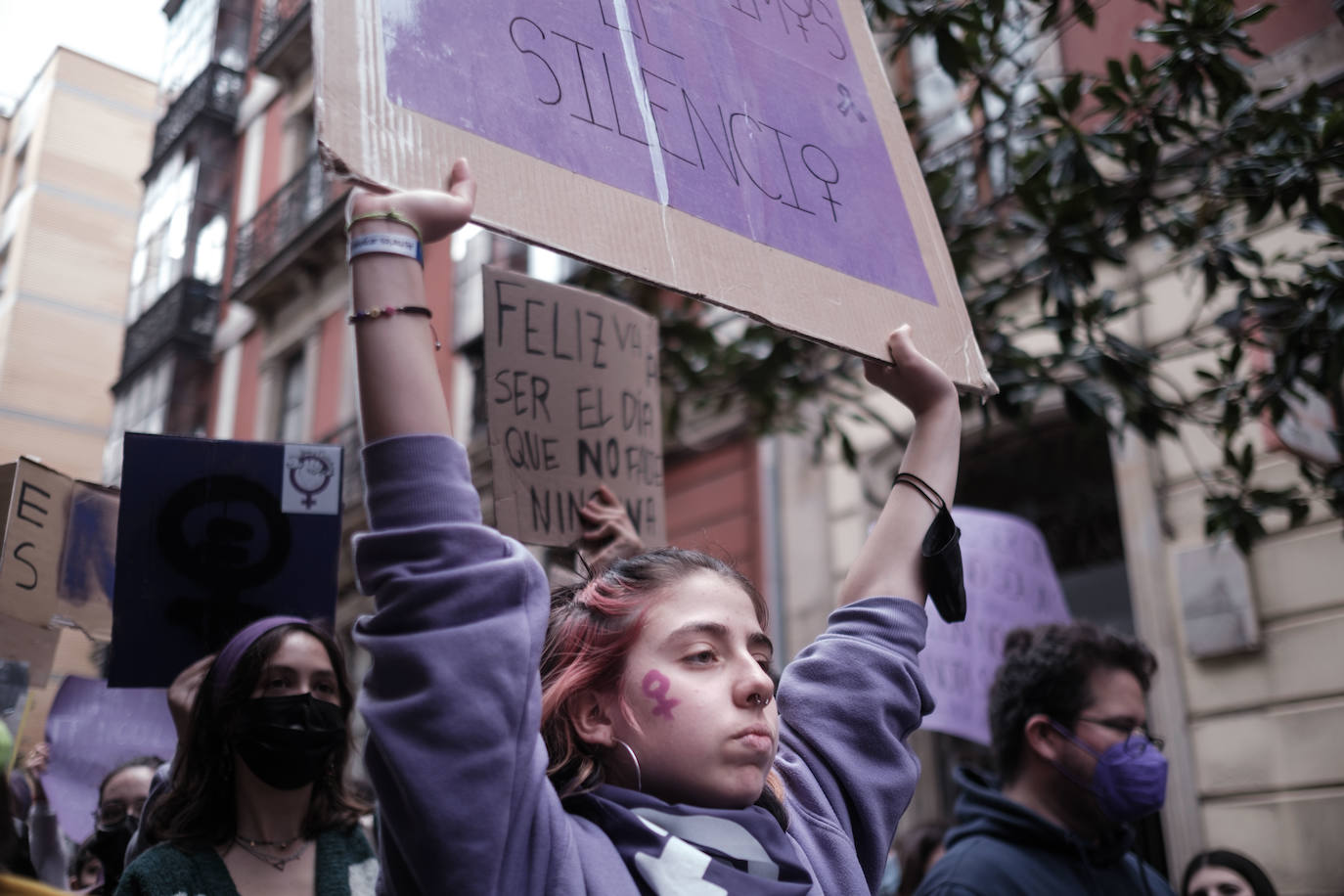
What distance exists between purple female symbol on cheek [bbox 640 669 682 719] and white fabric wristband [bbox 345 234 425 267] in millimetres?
535

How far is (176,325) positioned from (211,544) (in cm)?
54

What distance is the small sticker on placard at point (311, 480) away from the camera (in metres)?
2.65

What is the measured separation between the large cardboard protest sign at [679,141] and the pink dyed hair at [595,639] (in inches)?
15.1

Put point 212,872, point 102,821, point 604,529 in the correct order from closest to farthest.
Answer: point 212,872
point 604,529
point 102,821

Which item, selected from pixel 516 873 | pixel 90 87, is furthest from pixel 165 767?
pixel 516 873

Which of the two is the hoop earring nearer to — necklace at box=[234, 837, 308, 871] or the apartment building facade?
necklace at box=[234, 837, 308, 871]

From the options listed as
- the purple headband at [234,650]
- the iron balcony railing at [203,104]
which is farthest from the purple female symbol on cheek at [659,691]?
the iron balcony railing at [203,104]

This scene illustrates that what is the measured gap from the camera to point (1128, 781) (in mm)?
2738

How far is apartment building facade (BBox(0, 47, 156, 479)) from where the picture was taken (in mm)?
2242

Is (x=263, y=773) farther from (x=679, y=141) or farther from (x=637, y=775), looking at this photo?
(x=679, y=141)

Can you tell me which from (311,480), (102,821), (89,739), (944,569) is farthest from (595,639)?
(89,739)

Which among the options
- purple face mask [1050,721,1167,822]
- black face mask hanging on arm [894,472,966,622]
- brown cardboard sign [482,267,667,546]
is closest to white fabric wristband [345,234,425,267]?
black face mask hanging on arm [894,472,966,622]

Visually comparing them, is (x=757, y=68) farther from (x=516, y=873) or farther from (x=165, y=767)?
(x=165, y=767)

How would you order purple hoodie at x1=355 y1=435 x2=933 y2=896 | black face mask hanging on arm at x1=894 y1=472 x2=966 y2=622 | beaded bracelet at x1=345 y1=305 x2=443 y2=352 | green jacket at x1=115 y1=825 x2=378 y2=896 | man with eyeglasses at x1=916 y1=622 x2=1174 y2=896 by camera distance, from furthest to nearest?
1. man with eyeglasses at x1=916 y1=622 x2=1174 y2=896
2. green jacket at x1=115 y1=825 x2=378 y2=896
3. black face mask hanging on arm at x1=894 y1=472 x2=966 y2=622
4. beaded bracelet at x1=345 y1=305 x2=443 y2=352
5. purple hoodie at x1=355 y1=435 x2=933 y2=896
